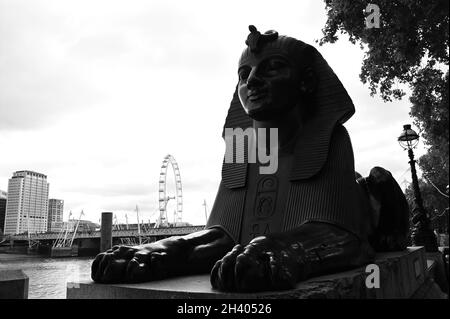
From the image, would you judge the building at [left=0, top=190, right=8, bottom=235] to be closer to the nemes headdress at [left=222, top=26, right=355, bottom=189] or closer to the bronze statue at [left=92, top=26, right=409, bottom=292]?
the bronze statue at [left=92, top=26, right=409, bottom=292]

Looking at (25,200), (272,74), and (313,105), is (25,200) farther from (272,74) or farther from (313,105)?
(272,74)

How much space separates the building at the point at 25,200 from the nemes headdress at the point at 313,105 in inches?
3268

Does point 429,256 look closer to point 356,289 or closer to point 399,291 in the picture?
point 399,291

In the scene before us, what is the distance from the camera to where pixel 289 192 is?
10.8ft

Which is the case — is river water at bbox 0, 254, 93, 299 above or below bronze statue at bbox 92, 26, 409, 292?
below

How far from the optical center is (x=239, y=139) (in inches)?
155

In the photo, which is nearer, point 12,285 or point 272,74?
point 12,285

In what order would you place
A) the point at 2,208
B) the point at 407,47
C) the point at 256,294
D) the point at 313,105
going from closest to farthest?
the point at 256,294, the point at 313,105, the point at 407,47, the point at 2,208

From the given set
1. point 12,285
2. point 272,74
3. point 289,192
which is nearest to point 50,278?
point 12,285

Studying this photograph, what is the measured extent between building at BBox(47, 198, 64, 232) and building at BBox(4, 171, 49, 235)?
1300 centimetres

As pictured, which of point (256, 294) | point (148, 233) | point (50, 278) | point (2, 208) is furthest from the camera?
point (2, 208)

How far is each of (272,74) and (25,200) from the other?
89.6 metres

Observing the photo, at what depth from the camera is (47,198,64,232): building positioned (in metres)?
102

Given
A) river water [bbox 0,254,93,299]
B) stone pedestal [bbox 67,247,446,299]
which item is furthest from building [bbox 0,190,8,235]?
stone pedestal [bbox 67,247,446,299]
